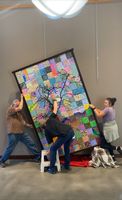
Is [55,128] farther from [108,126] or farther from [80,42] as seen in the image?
[80,42]

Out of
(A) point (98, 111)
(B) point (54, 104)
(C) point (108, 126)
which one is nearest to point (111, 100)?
(A) point (98, 111)

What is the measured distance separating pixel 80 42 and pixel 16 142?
222 centimetres

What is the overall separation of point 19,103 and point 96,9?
7.42ft

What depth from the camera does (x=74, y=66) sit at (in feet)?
18.0

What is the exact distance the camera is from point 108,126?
533cm

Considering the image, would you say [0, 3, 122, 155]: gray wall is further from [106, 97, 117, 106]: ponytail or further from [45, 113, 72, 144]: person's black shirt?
[45, 113, 72, 144]: person's black shirt

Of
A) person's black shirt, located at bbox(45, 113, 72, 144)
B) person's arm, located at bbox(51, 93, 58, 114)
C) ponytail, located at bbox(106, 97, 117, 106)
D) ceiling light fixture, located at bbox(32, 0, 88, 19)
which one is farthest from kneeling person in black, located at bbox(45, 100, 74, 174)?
ceiling light fixture, located at bbox(32, 0, 88, 19)

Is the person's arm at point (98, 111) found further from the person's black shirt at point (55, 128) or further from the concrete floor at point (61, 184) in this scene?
the concrete floor at point (61, 184)

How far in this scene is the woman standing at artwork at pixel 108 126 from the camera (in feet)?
17.4

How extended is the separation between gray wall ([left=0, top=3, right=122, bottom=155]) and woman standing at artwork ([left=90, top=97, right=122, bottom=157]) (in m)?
0.29

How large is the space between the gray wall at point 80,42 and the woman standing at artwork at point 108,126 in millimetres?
295

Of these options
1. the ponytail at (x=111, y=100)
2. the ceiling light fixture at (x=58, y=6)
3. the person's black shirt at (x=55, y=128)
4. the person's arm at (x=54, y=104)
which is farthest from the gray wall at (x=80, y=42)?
the ceiling light fixture at (x=58, y=6)

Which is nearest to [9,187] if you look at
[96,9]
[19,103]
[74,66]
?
[19,103]

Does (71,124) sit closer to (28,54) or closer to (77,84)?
(77,84)
